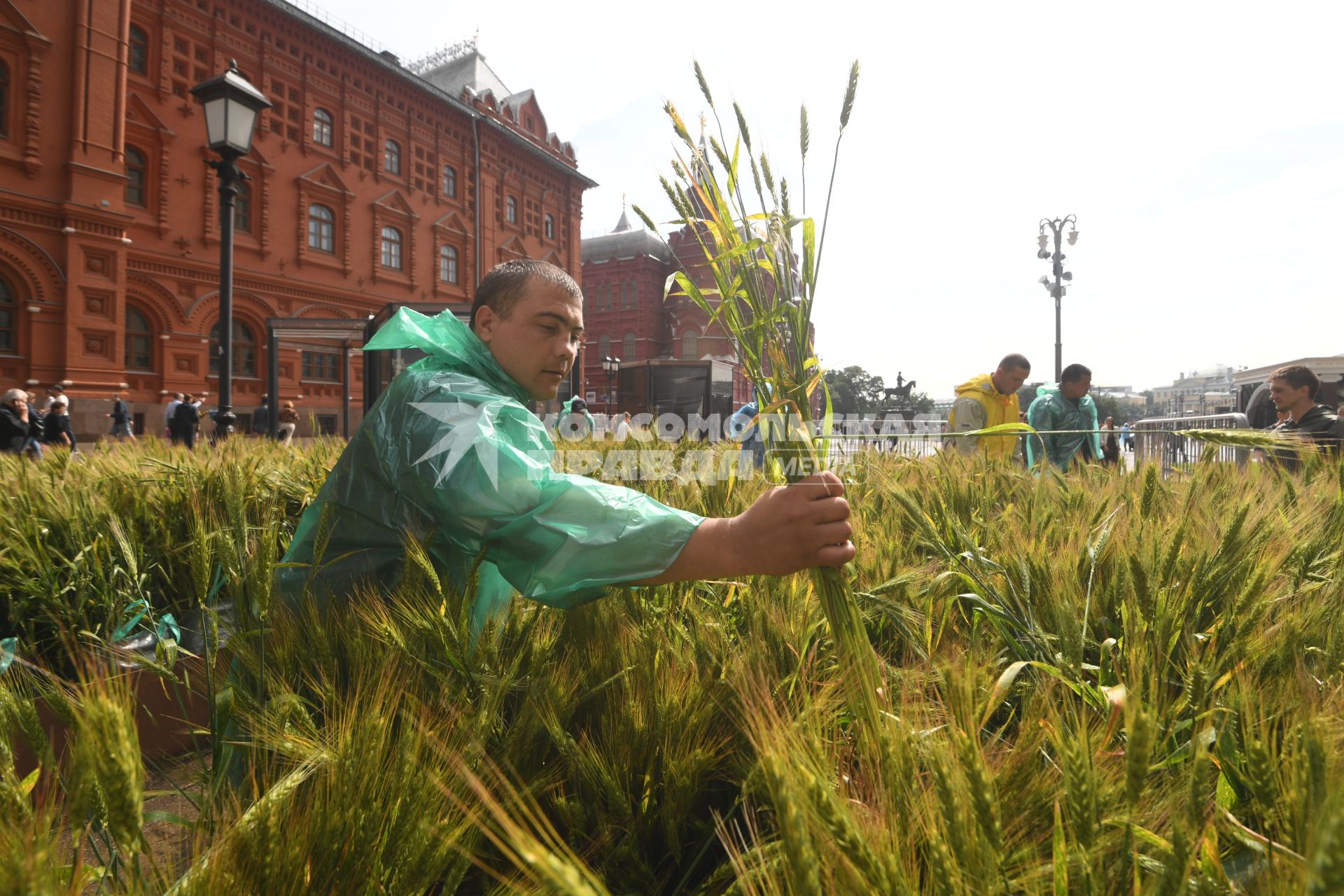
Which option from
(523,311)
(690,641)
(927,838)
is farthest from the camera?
(523,311)

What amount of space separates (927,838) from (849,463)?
1.82 meters

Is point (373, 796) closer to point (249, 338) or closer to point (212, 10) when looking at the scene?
point (249, 338)

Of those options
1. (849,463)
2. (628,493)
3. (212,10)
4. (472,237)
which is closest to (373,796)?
(628,493)

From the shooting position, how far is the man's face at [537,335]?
162 cm

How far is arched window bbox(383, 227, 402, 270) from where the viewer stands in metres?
25.1

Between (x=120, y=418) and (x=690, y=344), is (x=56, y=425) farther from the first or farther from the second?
(x=690, y=344)

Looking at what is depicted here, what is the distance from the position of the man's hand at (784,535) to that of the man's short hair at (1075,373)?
17.7 feet

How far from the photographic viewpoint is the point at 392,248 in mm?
25422

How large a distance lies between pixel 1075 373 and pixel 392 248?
999 inches

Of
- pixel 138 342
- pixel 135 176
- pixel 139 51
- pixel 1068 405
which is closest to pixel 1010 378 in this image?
pixel 1068 405

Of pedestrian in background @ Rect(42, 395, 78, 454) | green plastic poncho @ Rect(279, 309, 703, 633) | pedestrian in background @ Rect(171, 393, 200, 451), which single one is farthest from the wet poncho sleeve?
pedestrian in background @ Rect(171, 393, 200, 451)

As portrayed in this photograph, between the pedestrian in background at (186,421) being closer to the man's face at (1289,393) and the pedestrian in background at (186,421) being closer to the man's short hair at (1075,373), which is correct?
the man's short hair at (1075,373)

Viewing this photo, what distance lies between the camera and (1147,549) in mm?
1020

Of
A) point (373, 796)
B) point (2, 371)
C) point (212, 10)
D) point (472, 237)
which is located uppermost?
point (212, 10)
